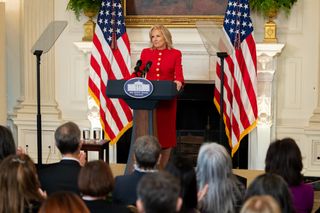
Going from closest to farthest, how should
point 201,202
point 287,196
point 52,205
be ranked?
point 52,205 < point 287,196 < point 201,202

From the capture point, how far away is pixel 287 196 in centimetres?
318

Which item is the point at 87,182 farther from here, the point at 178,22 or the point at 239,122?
the point at 178,22

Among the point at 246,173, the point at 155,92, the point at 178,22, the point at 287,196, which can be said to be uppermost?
the point at 178,22

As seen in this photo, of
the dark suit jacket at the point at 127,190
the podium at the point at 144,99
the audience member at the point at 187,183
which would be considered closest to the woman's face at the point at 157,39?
the podium at the point at 144,99

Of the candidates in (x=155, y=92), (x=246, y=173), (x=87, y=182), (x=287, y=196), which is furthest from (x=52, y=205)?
(x=246, y=173)

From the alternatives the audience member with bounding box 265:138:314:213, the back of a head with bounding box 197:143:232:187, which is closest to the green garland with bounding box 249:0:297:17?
the audience member with bounding box 265:138:314:213

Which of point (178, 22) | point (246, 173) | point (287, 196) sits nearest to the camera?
point (287, 196)

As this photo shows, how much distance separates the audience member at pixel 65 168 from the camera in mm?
4102

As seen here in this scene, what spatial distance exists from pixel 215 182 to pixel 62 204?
1.24 meters

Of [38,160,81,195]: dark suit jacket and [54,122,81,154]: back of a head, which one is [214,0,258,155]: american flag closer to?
[54,122,81,154]: back of a head

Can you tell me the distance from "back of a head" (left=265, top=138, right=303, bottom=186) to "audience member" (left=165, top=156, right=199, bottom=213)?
804mm

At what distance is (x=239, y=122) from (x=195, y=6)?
67.4 inches

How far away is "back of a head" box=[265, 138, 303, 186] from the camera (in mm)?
3963

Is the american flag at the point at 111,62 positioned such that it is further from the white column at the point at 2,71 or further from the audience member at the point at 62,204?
the audience member at the point at 62,204
